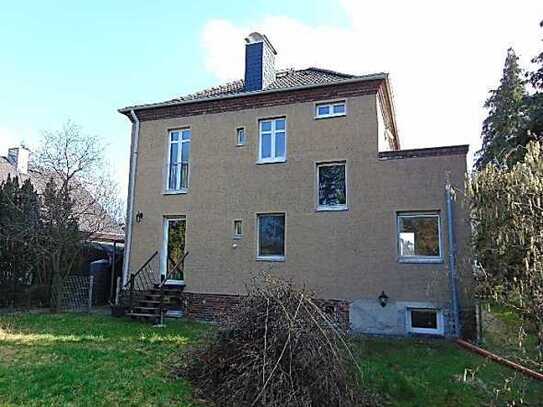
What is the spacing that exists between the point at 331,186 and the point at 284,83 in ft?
14.1

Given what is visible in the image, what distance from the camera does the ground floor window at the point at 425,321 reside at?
11.8m

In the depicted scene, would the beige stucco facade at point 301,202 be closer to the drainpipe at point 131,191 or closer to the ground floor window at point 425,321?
the drainpipe at point 131,191

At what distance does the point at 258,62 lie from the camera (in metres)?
15.6

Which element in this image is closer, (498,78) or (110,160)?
(110,160)

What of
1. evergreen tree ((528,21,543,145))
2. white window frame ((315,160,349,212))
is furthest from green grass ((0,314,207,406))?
evergreen tree ((528,21,543,145))

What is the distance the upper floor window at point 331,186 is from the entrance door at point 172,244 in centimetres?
488

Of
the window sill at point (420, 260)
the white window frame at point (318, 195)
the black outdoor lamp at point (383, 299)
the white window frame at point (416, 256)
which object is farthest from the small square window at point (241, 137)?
the black outdoor lamp at point (383, 299)

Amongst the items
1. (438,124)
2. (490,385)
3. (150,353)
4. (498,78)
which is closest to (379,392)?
(490,385)

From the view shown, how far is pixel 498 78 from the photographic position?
97.6 feet

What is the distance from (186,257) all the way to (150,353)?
240 inches

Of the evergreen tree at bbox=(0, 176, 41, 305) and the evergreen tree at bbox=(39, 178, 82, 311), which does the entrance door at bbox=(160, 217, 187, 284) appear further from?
the evergreen tree at bbox=(0, 176, 41, 305)

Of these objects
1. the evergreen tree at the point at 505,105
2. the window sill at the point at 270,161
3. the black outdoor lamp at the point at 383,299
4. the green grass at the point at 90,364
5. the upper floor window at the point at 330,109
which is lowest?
the green grass at the point at 90,364

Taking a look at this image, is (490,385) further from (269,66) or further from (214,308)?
(269,66)

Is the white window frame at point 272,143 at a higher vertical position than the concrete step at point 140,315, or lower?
higher
